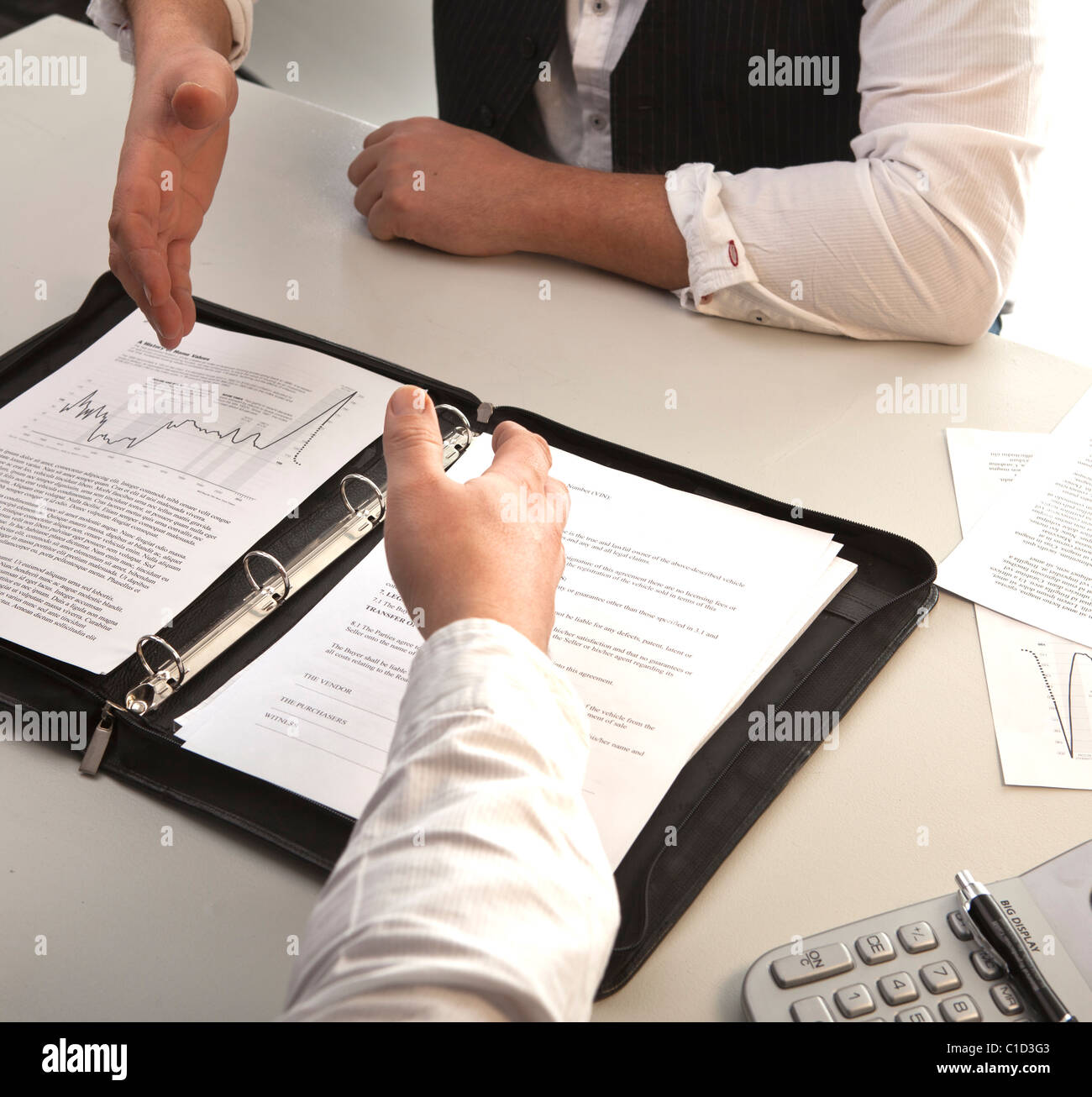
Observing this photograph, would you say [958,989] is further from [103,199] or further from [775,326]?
[103,199]

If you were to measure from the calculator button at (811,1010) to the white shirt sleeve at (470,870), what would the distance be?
0.35 feet

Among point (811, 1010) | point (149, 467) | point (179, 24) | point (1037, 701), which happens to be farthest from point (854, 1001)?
point (179, 24)

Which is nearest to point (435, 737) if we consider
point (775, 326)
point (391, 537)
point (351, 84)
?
point (391, 537)

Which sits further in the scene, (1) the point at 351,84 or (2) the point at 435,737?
(1) the point at 351,84

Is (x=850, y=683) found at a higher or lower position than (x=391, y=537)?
lower

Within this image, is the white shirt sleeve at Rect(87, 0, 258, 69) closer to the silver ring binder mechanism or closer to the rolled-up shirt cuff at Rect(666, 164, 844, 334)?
the rolled-up shirt cuff at Rect(666, 164, 844, 334)

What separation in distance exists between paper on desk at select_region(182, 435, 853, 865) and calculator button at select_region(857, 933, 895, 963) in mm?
131

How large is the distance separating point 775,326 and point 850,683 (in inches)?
17.3

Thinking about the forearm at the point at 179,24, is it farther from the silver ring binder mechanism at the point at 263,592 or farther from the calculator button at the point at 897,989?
the calculator button at the point at 897,989

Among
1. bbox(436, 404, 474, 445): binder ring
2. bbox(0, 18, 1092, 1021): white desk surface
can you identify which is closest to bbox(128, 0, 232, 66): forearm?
bbox(0, 18, 1092, 1021): white desk surface

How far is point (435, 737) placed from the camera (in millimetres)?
488

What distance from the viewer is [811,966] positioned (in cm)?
52

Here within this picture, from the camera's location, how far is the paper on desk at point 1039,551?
721 mm

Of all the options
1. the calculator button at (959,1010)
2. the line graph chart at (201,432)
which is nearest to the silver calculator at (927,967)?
the calculator button at (959,1010)
